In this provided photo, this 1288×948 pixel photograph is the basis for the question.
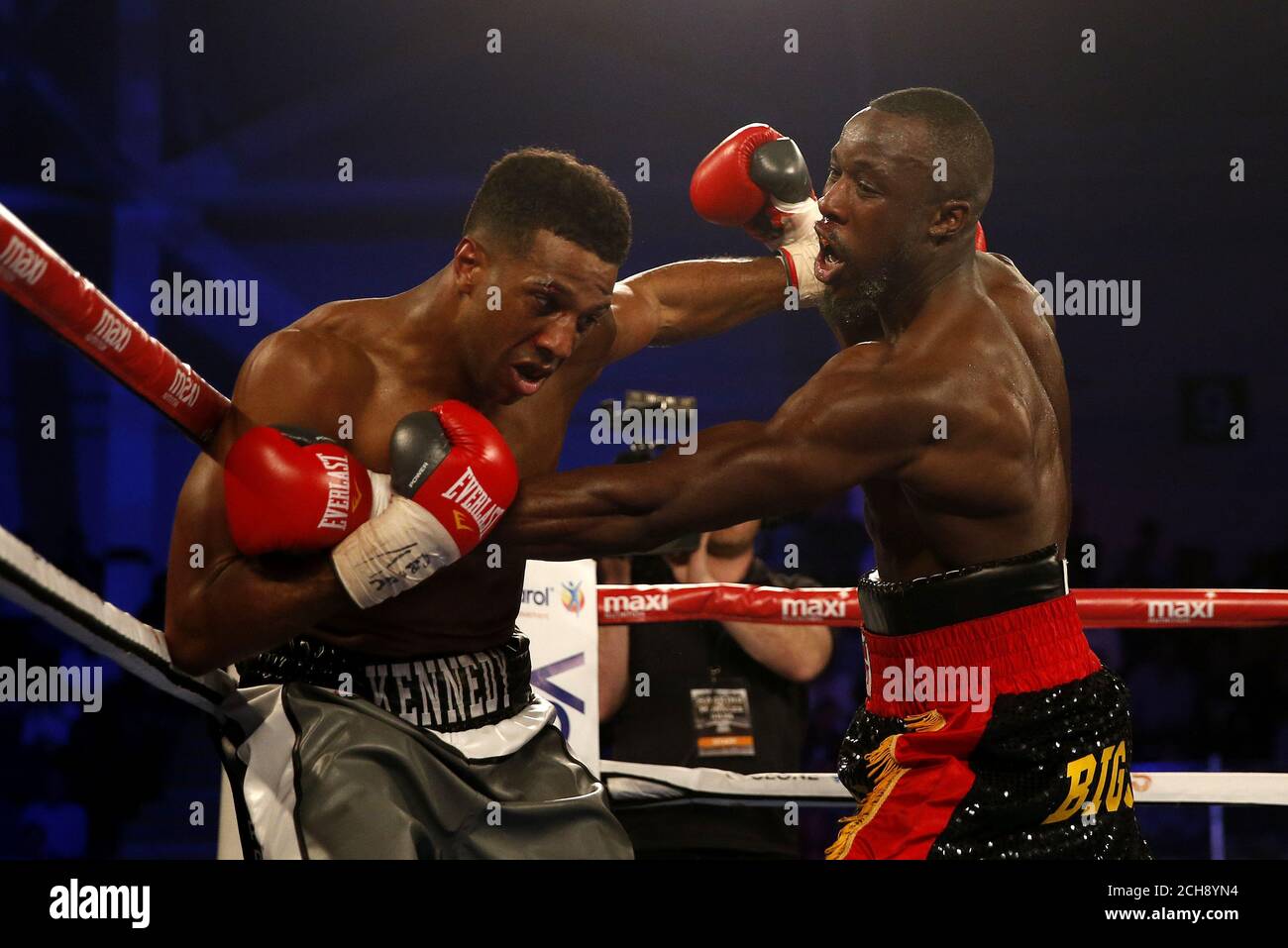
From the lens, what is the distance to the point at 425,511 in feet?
4.98

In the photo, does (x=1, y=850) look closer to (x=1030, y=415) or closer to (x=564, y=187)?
(x=564, y=187)

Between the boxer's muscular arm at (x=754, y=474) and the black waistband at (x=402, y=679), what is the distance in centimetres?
21

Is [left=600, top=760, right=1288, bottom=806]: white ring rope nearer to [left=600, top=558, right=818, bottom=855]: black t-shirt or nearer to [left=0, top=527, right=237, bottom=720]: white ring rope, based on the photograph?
[left=600, top=558, right=818, bottom=855]: black t-shirt

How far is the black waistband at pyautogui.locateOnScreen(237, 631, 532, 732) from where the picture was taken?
1675mm

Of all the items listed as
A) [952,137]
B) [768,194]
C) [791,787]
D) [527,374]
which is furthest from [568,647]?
[952,137]

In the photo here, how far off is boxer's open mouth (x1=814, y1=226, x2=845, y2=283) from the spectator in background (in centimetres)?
107

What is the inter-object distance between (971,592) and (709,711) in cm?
115

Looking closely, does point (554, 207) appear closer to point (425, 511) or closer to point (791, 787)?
point (425, 511)

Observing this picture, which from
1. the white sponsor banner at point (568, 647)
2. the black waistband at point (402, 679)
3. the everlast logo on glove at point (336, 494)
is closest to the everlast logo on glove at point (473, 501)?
the everlast logo on glove at point (336, 494)

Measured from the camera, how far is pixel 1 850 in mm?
3215

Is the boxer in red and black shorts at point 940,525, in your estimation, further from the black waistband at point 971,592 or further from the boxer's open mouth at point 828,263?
the boxer's open mouth at point 828,263

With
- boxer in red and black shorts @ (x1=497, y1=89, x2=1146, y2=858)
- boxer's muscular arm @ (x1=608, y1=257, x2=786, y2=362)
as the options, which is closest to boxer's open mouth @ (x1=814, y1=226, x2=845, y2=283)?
boxer in red and black shorts @ (x1=497, y1=89, x2=1146, y2=858)
